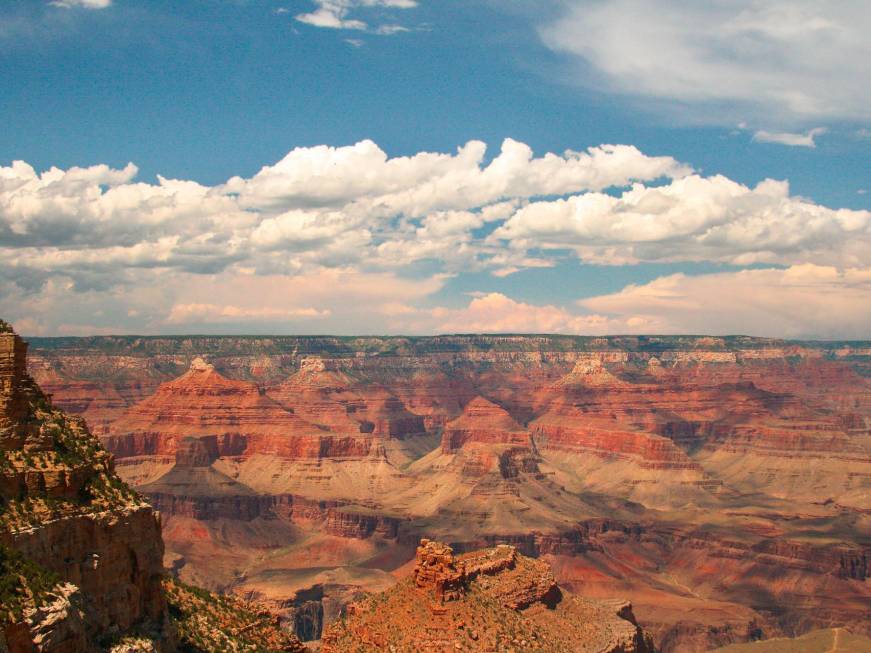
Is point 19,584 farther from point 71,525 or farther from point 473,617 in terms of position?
point 473,617

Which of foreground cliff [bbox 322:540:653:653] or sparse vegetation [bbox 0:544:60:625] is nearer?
sparse vegetation [bbox 0:544:60:625]

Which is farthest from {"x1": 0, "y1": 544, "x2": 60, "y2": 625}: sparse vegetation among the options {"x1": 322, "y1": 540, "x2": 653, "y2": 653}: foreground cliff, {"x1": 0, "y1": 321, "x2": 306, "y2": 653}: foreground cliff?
{"x1": 322, "y1": 540, "x2": 653, "y2": 653}: foreground cliff

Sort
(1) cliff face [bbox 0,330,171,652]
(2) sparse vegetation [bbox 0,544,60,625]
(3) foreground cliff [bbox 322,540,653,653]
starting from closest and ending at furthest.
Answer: (2) sparse vegetation [bbox 0,544,60,625], (1) cliff face [bbox 0,330,171,652], (3) foreground cliff [bbox 322,540,653,653]

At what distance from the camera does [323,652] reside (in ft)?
227

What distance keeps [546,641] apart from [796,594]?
128658 millimetres

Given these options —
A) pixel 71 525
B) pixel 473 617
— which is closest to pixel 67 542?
pixel 71 525

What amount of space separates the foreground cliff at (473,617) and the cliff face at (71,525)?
27.7m

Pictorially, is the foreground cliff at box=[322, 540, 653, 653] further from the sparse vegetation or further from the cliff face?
the sparse vegetation

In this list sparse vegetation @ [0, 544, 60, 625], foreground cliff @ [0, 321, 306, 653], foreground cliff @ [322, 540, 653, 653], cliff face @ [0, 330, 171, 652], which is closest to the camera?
sparse vegetation @ [0, 544, 60, 625]

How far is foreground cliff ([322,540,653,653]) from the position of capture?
68.0 m

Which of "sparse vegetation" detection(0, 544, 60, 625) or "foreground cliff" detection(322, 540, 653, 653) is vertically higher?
"sparse vegetation" detection(0, 544, 60, 625)

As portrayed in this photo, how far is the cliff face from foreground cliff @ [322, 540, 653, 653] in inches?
1090

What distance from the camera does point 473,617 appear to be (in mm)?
70812

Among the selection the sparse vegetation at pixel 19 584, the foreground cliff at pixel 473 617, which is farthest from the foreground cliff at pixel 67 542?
the foreground cliff at pixel 473 617
